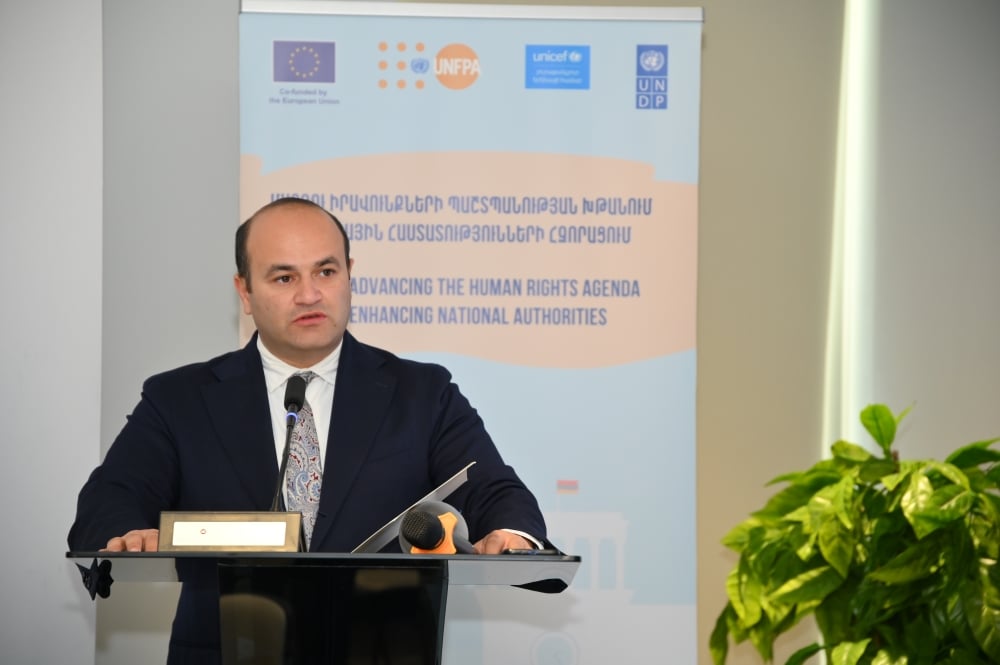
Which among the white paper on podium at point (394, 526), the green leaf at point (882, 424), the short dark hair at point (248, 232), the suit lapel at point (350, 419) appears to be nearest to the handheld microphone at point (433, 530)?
the white paper on podium at point (394, 526)

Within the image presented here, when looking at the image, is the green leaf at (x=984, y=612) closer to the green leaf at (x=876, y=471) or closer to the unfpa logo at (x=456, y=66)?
the green leaf at (x=876, y=471)

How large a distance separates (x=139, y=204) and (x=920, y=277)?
10.8 ft

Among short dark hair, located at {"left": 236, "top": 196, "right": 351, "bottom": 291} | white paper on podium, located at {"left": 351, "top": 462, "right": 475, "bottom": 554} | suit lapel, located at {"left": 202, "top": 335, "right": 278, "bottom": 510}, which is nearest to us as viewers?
white paper on podium, located at {"left": 351, "top": 462, "right": 475, "bottom": 554}

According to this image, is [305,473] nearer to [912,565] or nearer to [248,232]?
[248,232]

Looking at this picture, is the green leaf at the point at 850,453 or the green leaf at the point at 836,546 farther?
the green leaf at the point at 850,453

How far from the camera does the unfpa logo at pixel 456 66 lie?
4465mm

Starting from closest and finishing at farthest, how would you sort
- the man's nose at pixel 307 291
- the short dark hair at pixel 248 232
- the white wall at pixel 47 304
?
the man's nose at pixel 307 291
the short dark hair at pixel 248 232
the white wall at pixel 47 304

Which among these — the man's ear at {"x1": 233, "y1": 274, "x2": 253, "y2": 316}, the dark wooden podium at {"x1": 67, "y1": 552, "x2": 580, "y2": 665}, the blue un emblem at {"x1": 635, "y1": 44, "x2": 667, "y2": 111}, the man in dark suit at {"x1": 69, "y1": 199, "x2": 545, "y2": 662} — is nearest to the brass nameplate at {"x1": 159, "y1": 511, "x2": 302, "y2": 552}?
the dark wooden podium at {"x1": 67, "y1": 552, "x2": 580, "y2": 665}

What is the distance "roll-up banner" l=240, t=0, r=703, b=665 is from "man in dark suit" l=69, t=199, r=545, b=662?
1.22 metres

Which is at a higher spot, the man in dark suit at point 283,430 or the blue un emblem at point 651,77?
the blue un emblem at point 651,77

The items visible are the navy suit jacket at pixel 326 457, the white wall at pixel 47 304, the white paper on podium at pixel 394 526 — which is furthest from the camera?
the white wall at pixel 47 304

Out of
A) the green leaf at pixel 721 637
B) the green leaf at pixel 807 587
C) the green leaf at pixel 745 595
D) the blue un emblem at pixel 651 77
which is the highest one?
the blue un emblem at pixel 651 77

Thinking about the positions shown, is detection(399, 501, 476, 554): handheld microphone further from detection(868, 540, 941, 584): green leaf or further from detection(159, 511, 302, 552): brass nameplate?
detection(868, 540, 941, 584): green leaf

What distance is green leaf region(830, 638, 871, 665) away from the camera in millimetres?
1168
